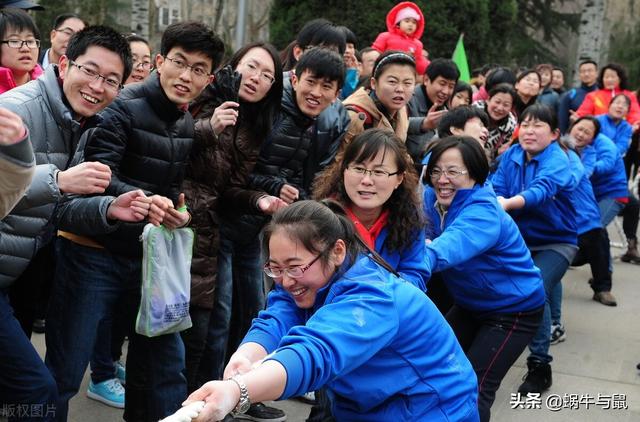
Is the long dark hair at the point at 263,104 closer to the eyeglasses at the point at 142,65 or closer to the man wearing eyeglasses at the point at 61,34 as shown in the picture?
the eyeglasses at the point at 142,65

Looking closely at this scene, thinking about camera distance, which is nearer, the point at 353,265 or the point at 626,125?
the point at 353,265

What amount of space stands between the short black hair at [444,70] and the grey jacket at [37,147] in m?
3.56

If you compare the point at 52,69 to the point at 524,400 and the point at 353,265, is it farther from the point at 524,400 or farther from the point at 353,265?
the point at 524,400

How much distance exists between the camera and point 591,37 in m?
16.1

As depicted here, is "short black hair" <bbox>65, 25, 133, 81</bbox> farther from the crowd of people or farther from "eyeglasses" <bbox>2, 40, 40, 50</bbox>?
"eyeglasses" <bbox>2, 40, 40, 50</bbox>

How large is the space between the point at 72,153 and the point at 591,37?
15.0 meters

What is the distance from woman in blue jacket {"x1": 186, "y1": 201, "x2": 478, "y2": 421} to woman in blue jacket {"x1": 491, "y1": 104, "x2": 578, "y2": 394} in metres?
A: 2.64

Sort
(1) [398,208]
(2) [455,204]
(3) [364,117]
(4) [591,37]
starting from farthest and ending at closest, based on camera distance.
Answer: (4) [591,37] < (3) [364,117] < (2) [455,204] < (1) [398,208]

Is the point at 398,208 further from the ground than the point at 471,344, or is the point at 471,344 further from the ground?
the point at 398,208

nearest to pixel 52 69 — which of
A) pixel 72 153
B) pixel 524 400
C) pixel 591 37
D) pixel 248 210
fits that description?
pixel 72 153

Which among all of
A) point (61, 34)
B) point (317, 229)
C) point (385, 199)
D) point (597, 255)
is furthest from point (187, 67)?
point (597, 255)

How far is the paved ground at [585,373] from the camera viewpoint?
4613 millimetres

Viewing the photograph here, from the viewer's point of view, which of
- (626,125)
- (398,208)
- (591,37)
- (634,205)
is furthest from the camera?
(591,37)

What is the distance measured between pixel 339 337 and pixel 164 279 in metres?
1.29
